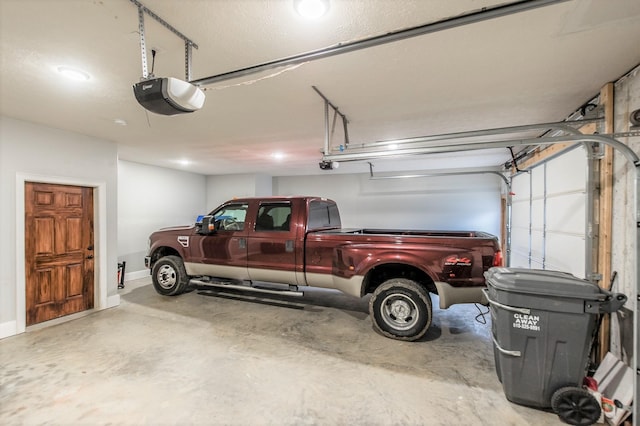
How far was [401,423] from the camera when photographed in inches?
81.4

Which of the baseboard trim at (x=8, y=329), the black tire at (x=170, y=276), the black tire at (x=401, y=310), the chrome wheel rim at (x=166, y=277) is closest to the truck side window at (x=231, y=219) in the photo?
the black tire at (x=170, y=276)

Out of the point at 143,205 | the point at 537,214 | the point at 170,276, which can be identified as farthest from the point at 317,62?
the point at 143,205

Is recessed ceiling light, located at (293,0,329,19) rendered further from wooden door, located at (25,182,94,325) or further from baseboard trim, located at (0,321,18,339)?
baseboard trim, located at (0,321,18,339)

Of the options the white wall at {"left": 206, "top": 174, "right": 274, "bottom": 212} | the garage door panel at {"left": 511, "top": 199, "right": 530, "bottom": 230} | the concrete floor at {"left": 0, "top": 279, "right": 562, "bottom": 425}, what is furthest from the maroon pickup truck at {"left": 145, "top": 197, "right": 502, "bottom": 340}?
the white wall at {"left": 206, "top": 174, "right": 274, "bottom": 212}

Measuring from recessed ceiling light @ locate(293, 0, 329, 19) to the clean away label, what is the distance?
8.90 ft

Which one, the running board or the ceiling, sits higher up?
the ceiling

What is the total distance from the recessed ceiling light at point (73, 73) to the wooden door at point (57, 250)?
2.35m

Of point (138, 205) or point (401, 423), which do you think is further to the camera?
point (138, 205)

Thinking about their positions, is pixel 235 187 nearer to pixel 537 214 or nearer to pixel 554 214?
pixel 537 214

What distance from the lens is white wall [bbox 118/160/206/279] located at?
20.9ft

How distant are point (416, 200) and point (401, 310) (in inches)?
181

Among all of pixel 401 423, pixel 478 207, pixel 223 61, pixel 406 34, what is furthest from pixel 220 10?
pixel 478 207

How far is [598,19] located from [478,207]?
5890mm

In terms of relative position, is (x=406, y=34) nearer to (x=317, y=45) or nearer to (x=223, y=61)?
(x=317, y=45)
